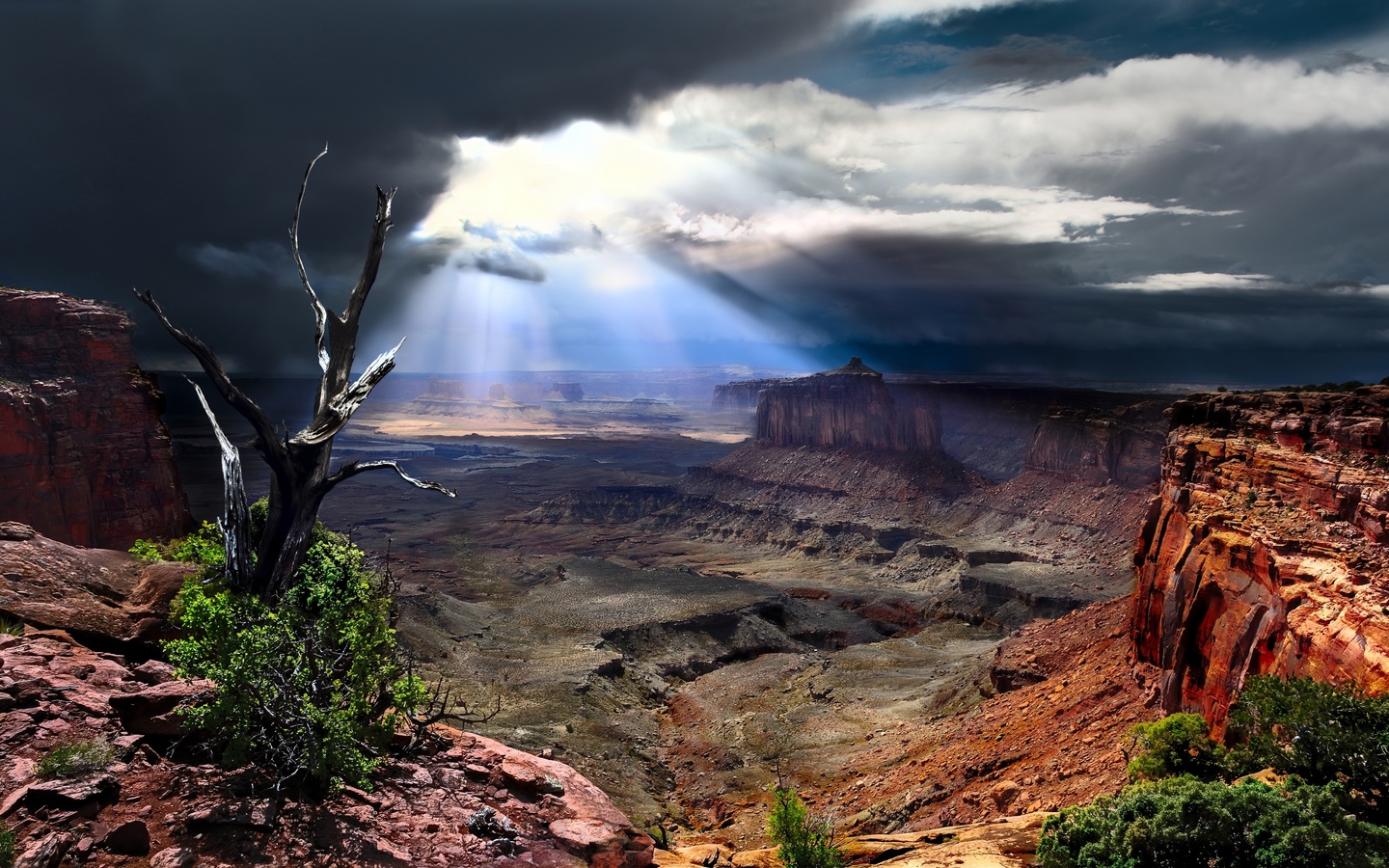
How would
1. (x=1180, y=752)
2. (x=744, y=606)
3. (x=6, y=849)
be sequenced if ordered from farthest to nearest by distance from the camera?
(x=744, y=606), (x=1180, y=752), (x=6, y=849)

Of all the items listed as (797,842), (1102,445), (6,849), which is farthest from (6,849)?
(1102,445)

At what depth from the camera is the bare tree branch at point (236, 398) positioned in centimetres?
1528

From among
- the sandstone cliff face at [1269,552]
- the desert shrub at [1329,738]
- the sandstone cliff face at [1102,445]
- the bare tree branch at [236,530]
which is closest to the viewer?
the desert shrub at [1329,738]

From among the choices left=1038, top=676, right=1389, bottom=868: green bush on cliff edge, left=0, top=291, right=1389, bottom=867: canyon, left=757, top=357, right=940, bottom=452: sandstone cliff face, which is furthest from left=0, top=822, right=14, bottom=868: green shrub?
left=757, top=357, right=940, bottom=452: sandstone cliff face

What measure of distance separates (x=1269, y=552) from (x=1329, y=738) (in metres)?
8.26

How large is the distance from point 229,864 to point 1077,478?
329 ft

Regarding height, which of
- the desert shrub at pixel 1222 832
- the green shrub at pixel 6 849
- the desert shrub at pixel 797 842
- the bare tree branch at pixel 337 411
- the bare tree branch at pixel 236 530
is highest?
the bare tree branch at pixel 337 411

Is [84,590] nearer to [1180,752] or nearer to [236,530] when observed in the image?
[236,530]

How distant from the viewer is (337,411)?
633 inches

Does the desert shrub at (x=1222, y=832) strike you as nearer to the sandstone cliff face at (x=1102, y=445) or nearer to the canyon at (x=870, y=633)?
the canyon at (x=870, y=633)

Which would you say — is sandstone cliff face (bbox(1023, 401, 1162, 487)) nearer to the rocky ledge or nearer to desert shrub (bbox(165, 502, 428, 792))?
the rocky ledge

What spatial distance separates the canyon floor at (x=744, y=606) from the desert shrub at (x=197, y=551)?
20.9 meters

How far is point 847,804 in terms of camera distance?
3105 cm

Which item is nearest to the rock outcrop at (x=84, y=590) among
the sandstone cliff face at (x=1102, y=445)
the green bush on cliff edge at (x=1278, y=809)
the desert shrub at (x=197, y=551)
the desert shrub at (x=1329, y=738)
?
the desert shrub at (x=197, y=551)
